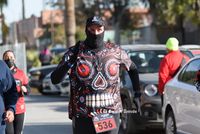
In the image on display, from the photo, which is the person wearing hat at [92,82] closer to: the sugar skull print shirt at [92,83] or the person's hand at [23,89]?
the sugar skull print shirt at [92,83]

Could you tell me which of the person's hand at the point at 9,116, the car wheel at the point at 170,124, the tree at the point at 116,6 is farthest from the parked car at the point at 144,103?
the tree at the point at 116,6

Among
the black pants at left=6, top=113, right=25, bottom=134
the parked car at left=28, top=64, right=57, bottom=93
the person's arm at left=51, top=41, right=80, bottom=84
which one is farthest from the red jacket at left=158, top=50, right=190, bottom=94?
the parked car at left=28, top=64, right=57, bottom=93

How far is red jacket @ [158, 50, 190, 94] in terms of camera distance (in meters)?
7.01

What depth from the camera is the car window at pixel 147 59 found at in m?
8.34

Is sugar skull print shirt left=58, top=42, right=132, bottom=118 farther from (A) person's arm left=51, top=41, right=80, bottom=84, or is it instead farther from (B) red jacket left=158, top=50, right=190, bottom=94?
(B) red jacket left=158, top=50, right=190, bottom=94

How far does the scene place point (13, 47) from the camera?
1988cm

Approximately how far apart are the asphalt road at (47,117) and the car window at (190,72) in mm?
2180

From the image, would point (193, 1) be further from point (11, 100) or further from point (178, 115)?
point (11, 100)

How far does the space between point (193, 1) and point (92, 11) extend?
23.8 meters

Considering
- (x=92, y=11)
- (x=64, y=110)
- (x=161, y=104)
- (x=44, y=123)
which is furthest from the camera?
(x=92, y=11)

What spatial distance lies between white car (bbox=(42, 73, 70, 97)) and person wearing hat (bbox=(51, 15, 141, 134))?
9.95 m

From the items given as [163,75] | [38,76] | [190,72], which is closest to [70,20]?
[38,76]

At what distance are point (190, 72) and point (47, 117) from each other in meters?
5.24

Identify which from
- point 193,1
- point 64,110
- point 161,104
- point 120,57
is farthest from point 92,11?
point 120,57
